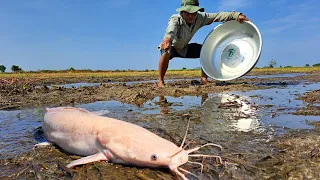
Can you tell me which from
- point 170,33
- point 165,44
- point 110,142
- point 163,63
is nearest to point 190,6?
point 170,33

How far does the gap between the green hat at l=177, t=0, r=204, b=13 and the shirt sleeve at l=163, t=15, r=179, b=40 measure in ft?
0.78

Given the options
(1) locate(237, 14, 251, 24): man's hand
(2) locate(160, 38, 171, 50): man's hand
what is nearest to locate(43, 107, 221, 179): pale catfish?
(2) locate(160, 38, 171, 50): man's hand

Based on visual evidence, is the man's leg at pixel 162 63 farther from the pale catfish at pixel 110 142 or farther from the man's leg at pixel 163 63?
the pale catfish at pixel 110 142

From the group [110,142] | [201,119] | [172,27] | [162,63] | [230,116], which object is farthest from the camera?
[162,63]

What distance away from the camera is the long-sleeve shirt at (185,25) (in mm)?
7320

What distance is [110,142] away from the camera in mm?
2084

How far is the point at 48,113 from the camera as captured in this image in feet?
9.35

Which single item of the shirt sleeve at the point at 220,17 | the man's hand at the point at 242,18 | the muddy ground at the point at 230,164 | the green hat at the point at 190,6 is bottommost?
the muddy ground at the point at 230,164

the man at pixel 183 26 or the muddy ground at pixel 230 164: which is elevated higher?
the man at pixel 183 26

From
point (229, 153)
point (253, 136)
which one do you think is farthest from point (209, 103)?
point (229, 153)

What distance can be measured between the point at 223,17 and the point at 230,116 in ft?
14.6

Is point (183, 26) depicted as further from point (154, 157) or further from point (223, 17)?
point (154, 157)

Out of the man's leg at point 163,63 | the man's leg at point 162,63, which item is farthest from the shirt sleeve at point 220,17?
the man's leg at point 162,63

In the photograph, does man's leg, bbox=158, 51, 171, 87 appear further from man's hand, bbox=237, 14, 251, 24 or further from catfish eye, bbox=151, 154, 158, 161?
catfish eye, bbox=151, 154, 158, 161
